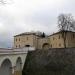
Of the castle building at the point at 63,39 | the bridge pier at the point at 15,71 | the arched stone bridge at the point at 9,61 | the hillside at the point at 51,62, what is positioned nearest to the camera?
the arched stone bridge at the point at 9,61

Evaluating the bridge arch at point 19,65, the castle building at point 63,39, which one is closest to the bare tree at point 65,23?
the castle building at point 63,39

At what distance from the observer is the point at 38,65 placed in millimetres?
22547

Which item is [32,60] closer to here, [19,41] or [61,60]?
[61,60]

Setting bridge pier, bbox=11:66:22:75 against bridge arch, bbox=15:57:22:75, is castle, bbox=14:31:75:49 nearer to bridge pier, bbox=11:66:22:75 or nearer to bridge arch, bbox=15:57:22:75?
bridge arch, bbox=15:57:22:75

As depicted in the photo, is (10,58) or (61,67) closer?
(10,58)

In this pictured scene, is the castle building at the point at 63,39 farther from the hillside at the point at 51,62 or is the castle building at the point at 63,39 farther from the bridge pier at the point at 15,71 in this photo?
the bridge pier at the point at 15,71

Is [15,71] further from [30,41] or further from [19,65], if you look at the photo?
[30,41]

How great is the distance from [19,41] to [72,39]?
1180 centimetres

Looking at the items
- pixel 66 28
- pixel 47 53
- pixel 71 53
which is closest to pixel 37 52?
pixel 47 53

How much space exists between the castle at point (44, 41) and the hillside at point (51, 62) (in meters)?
14.3

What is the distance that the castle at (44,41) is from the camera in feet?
128

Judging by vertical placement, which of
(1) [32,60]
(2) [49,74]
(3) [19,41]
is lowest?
(2) [49,74]

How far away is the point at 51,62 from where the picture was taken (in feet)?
74.1

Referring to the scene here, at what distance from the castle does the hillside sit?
14.3 metres
